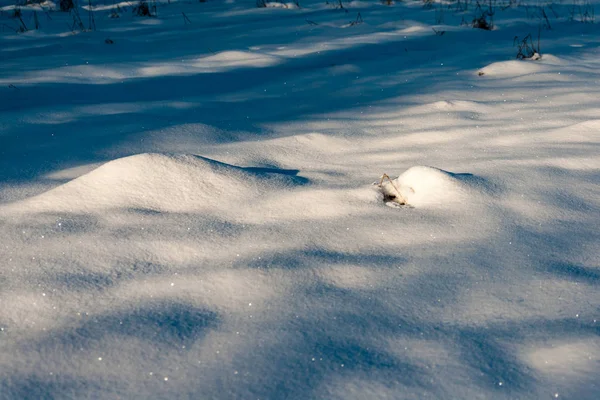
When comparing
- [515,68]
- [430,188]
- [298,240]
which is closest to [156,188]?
[298,240]

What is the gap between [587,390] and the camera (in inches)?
35.0

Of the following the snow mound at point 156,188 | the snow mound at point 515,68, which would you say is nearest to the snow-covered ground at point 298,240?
the snow mound at point 156,188

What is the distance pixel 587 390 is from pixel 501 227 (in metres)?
0.56

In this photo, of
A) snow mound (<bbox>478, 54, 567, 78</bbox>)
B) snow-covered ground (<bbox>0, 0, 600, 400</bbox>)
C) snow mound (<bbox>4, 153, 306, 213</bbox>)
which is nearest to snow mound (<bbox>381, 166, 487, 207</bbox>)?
snow-covered ground (<bbox>0, 0, 600, 400</bbox>)

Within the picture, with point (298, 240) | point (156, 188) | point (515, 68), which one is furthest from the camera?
point (515, 68)

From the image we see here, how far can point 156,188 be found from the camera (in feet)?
5.15

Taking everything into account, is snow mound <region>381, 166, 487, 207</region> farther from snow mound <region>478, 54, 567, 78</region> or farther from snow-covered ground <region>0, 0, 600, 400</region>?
snow mound <region>478, 54, 567, 78</region>

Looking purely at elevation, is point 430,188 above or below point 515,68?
below

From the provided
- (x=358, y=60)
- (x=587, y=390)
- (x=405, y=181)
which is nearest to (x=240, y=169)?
(x=405, y=181)

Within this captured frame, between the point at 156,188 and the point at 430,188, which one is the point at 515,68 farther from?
the point at 156,188

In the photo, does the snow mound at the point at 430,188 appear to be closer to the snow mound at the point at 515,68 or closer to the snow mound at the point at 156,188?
the snow mound at the point at 156,188

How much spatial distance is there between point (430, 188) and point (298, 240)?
1.35ft

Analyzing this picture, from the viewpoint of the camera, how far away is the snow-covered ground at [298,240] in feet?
3.12

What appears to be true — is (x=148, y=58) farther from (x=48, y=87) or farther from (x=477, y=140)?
(x=477, y=140)
